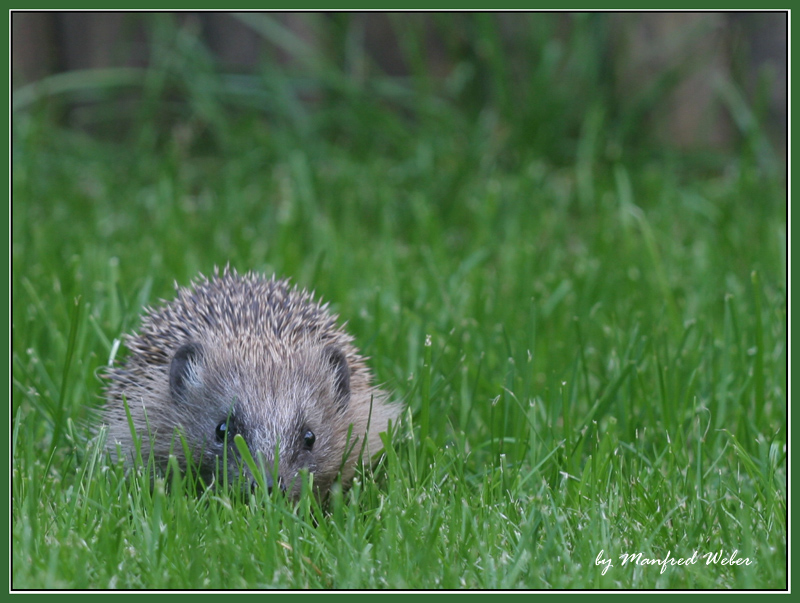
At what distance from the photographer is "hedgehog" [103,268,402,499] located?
3703mm

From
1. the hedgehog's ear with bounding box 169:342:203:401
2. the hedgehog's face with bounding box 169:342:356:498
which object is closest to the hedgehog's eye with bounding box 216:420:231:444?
the hedgehog's face with bounding box 169:342:356:498

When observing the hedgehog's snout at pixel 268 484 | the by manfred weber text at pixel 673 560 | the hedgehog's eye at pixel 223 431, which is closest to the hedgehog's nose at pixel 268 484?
the hedgehog's snout at pixel 268 484

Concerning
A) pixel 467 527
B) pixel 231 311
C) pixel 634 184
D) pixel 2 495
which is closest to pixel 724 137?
pixel 634 184

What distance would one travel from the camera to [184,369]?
400 centimetres

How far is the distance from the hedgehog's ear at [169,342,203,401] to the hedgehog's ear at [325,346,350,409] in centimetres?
56

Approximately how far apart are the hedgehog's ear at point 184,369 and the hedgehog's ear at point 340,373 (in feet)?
1.84

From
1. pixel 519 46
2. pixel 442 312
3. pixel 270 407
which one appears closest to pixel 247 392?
pixel 270 407

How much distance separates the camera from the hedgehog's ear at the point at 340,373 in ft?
13.4

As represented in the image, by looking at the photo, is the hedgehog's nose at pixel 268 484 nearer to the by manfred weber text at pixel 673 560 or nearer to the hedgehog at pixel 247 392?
the hedgehog at pixel 247 392

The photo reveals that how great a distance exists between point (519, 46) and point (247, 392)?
19.0 feet

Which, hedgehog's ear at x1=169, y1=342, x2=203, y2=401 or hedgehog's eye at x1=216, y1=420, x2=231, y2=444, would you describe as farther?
hedgehog's ear at x1=169, y1=342, x2=203, y2=401

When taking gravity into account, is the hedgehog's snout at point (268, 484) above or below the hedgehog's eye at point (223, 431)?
below

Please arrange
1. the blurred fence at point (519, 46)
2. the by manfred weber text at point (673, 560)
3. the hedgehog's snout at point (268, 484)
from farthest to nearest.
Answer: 1. the blurred fence at point (519, 46)
2. the hedgehog's snout at point (268, 484)
3. the by manfred weber text at point (673, 560)

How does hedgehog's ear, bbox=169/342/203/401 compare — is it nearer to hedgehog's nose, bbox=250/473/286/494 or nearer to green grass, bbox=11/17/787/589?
green grass, bbox=11/17/787/589
